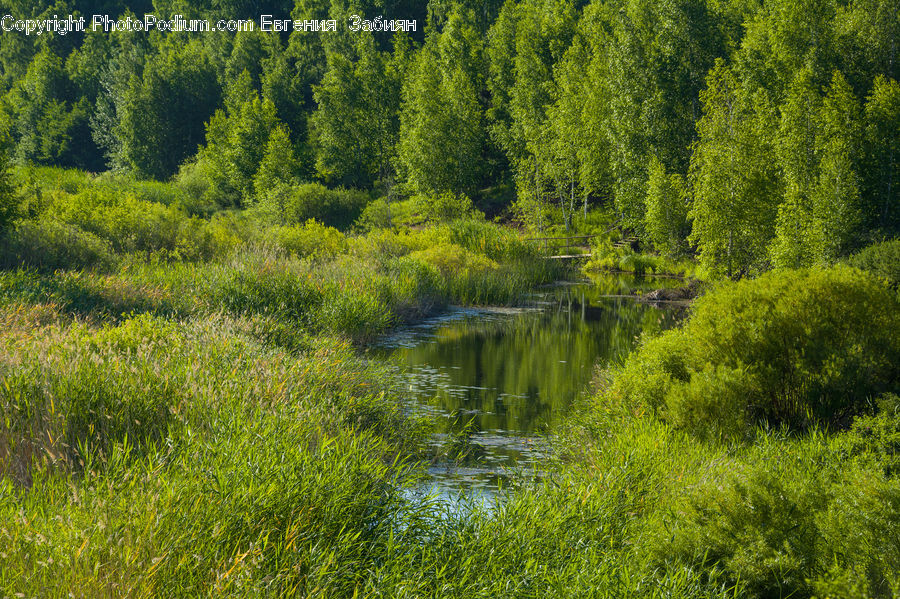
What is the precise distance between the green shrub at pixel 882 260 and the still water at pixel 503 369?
5821 mm

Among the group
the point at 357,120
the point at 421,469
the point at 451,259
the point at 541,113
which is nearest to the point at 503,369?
the point at 421,469

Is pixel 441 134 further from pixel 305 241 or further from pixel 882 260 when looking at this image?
pixel 882 260

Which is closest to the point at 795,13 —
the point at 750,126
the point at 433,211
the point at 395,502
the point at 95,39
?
the point at 750,126

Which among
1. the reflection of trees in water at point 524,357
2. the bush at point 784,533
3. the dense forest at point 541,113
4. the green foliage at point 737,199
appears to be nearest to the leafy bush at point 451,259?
the reflection of trees in water at point 524,357

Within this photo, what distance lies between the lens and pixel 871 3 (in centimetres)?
4147

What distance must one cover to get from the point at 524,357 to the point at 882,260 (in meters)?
12.3

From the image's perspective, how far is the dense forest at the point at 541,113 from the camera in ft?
103

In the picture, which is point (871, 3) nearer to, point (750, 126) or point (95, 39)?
point (750, 126)

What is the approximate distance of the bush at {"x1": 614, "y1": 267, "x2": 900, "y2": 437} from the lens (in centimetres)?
949

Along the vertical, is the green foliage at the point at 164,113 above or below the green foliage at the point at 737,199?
above

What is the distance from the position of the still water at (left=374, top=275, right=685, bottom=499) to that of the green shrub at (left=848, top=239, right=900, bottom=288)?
5.82m

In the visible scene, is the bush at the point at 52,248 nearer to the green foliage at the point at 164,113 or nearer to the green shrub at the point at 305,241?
the green shrub at the point at 305,241

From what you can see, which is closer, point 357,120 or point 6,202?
point 6,202

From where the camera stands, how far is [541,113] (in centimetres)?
5938
